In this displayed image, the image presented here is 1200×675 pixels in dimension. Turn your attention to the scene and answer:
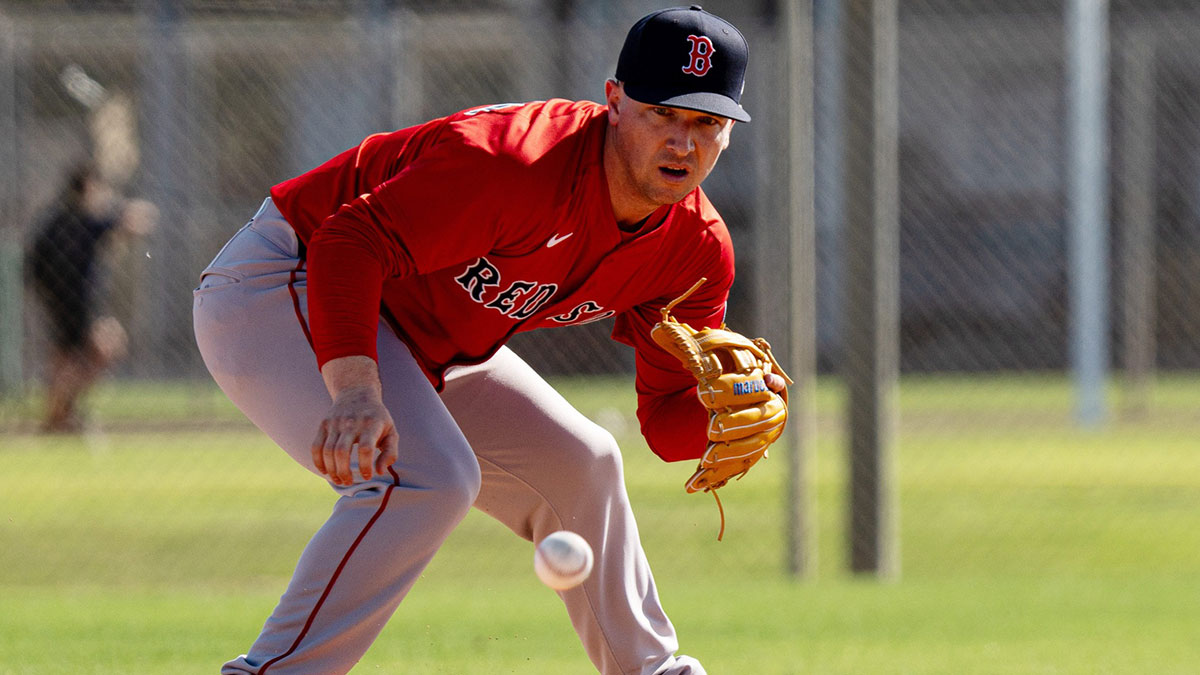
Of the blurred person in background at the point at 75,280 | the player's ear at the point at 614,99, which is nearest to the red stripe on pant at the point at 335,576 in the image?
the player's ear at the point at 614,99

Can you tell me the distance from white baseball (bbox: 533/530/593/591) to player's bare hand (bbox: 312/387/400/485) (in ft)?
1.66

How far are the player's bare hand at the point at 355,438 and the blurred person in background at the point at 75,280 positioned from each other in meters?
7.98

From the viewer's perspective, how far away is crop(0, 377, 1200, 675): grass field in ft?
17.7

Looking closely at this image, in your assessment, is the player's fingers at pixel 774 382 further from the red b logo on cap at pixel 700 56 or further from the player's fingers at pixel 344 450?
the player's fingers at pixel 344 450

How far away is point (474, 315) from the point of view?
142 inches

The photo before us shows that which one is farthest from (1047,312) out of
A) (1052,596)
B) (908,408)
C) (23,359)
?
(1052,596)

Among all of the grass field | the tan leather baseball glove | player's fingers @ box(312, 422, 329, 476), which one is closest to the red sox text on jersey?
the tan leather baseball glove

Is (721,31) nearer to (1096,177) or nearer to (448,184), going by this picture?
(448,184)

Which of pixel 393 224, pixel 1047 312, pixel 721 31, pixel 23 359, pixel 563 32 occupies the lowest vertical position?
pixel 1047 312

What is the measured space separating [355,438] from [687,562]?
16.7 ft

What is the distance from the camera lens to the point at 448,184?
3.21m

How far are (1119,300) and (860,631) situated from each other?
1306cm

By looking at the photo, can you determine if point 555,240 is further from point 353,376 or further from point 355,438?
point 355,438

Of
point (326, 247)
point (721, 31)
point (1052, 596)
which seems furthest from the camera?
point (1052, 596)
